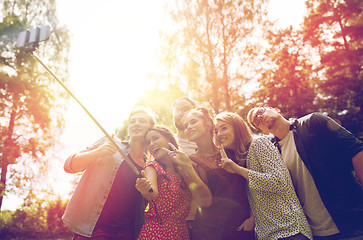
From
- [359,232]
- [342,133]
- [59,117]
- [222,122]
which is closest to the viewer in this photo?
[359,232]

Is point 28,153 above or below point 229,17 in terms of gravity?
below

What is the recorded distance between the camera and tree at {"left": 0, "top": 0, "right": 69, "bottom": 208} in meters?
12.2

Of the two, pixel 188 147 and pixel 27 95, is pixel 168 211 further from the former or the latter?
pixel 27 95

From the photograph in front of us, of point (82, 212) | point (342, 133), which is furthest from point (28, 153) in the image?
point (342, 133)

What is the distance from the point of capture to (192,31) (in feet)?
35.7

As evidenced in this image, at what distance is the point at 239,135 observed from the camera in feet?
8.02

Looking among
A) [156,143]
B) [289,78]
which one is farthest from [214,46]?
[156,143]

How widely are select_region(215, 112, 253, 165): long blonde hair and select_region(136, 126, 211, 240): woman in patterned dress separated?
1.56ft

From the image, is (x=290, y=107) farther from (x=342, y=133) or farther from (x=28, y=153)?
(x=28, y=153)

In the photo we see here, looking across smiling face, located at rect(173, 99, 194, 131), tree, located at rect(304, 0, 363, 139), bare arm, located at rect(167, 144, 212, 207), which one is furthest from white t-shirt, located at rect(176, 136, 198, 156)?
tree, located at rect(304, 0, 363, 139)

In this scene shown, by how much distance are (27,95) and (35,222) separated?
7350mm

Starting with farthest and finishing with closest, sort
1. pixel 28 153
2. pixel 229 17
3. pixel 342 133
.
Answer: pixel 28 153 → pixel 229 17 → pixel 342 133

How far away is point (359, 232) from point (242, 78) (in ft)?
31.3

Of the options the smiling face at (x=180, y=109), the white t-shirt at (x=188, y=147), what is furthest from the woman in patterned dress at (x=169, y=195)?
the smiling face at (x=180, y=109)
